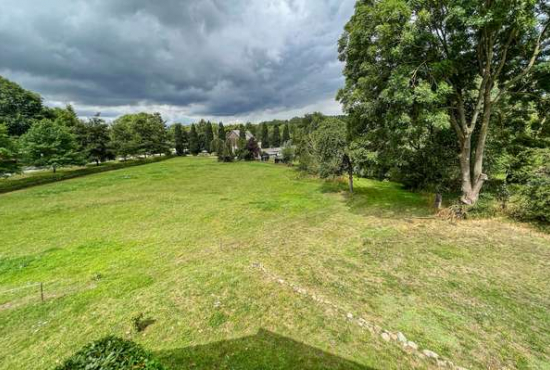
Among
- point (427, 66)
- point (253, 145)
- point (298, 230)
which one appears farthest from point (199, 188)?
point (253, 145)

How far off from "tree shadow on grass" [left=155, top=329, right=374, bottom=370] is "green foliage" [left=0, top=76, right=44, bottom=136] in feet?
154

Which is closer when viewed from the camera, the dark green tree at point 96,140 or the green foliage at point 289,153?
the dark green tree at point 96,140

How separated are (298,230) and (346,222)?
8.25 feet

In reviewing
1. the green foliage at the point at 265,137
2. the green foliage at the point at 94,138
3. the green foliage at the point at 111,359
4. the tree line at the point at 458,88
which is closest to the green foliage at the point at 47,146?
the green foliage at the point at 94,138

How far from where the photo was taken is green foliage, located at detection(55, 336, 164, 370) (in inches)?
78.7

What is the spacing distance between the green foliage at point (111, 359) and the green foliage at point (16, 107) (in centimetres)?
4734

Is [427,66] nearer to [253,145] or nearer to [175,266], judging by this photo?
[175,266]

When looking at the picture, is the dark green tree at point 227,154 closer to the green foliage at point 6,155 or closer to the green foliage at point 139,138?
the green foliage at point 139,138

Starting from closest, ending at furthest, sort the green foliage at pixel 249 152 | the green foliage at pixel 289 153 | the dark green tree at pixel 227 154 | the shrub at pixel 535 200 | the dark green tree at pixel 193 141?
the shrub at pixel 535 200 < the green foliage at pixel 289 153 < the dark green tree at pixel 227 154 < the green foliage at pixel 249 152 < the dark green tree at pixel 193 141

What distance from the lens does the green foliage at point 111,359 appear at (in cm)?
200

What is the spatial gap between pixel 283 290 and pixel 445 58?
11703mm

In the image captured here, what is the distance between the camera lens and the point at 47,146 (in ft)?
83.5

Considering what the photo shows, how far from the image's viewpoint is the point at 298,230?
966 cm

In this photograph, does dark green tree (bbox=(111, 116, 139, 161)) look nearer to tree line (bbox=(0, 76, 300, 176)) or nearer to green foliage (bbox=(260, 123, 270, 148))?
tree line (bbox=(0, 76, 300, 176))
